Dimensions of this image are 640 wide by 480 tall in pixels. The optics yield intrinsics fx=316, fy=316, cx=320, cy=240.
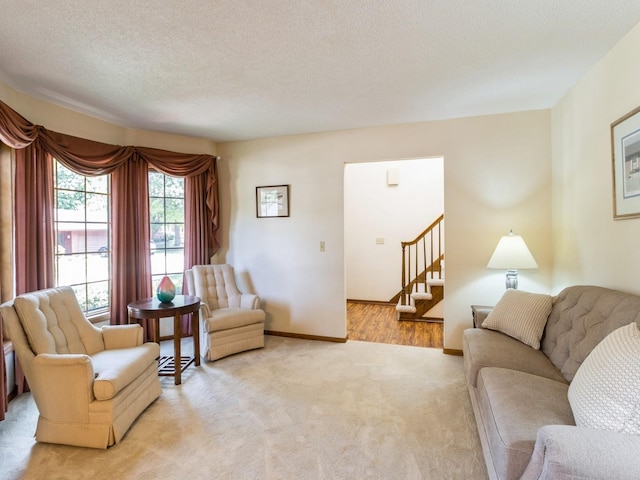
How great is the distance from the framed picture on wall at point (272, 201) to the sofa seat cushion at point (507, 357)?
259 centimetres

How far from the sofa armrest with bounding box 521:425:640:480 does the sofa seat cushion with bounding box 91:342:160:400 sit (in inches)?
86.9

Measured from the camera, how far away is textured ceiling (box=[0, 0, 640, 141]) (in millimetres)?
1711

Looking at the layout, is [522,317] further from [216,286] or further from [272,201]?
[216,286]

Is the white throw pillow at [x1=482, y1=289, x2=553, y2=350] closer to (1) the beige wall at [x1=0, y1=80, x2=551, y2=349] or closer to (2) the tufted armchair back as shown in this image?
(1) the beige wall at [x1=0, y1=80, x2=551, y2=349]

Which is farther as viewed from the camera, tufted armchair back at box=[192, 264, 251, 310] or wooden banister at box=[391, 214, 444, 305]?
wooden banister at box=[391, 214, 444, 305]

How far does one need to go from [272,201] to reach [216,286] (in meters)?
1.26

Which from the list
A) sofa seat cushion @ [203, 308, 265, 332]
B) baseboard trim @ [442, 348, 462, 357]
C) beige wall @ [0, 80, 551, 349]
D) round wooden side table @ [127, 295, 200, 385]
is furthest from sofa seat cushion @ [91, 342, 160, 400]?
baseboard trim @ [442, 348, 462, 357]

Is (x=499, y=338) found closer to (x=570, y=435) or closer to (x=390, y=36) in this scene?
(x=570, y=435)

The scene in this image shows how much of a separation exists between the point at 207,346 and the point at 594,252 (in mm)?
3446

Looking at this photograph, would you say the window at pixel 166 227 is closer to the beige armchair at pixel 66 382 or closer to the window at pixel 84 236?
the window at pixel 84 236

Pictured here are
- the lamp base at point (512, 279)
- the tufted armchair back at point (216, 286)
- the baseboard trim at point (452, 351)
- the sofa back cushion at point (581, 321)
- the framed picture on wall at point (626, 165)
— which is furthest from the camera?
the tufted armchair back at point (216, 286)

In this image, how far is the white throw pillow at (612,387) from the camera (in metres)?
1.17

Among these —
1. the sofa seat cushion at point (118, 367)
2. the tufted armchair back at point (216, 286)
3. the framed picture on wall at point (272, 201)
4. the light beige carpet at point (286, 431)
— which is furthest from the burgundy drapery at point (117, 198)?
the light beige carpet at point (286, 431)

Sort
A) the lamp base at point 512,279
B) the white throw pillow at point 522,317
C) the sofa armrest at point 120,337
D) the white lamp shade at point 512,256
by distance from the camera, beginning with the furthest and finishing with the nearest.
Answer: the lamp base at point 512,279 < the white lamp shade at point 512,256 < the sofa armrest at point 120,337 < the white throw pillow at point 522,317
